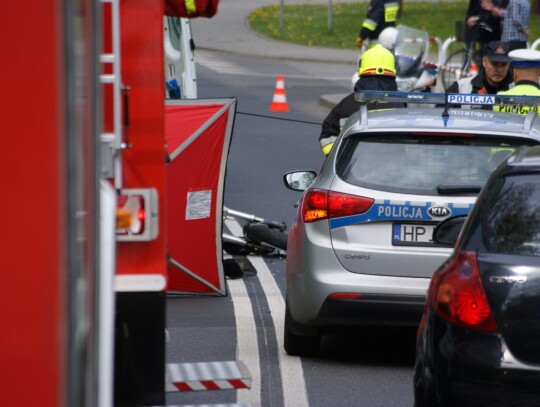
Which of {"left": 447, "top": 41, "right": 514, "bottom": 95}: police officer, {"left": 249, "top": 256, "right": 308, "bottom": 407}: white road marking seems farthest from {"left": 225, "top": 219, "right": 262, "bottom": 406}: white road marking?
{"left": 447, "top": 41, "right": 514, "bottom": 95}: police officer

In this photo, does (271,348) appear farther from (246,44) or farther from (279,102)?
(246,44)

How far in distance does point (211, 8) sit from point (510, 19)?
12.9m

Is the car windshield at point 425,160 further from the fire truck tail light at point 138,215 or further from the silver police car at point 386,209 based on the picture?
the fire truck tail light at point 138,215

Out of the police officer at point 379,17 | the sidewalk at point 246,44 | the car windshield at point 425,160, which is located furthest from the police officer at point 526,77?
the sidewalk at point 246,44

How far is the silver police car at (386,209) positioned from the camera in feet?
23.8

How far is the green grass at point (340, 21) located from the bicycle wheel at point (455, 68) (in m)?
9.46

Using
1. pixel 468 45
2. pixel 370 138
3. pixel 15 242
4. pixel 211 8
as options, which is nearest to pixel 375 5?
pixel 468 45

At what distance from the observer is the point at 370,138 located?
752cm

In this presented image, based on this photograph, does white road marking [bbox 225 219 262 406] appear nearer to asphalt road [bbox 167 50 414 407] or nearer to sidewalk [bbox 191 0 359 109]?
asphalt road [bbox 167 50 414 407]

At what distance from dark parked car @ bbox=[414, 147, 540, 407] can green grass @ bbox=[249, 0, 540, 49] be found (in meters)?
27.2

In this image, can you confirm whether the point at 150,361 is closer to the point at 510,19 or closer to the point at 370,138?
the point at 370,138

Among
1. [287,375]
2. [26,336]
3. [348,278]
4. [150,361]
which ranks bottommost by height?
[287,375]

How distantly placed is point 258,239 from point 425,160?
12.8ft

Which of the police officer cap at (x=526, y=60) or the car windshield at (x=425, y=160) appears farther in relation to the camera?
the police officer cap at (x=526, y=60)
